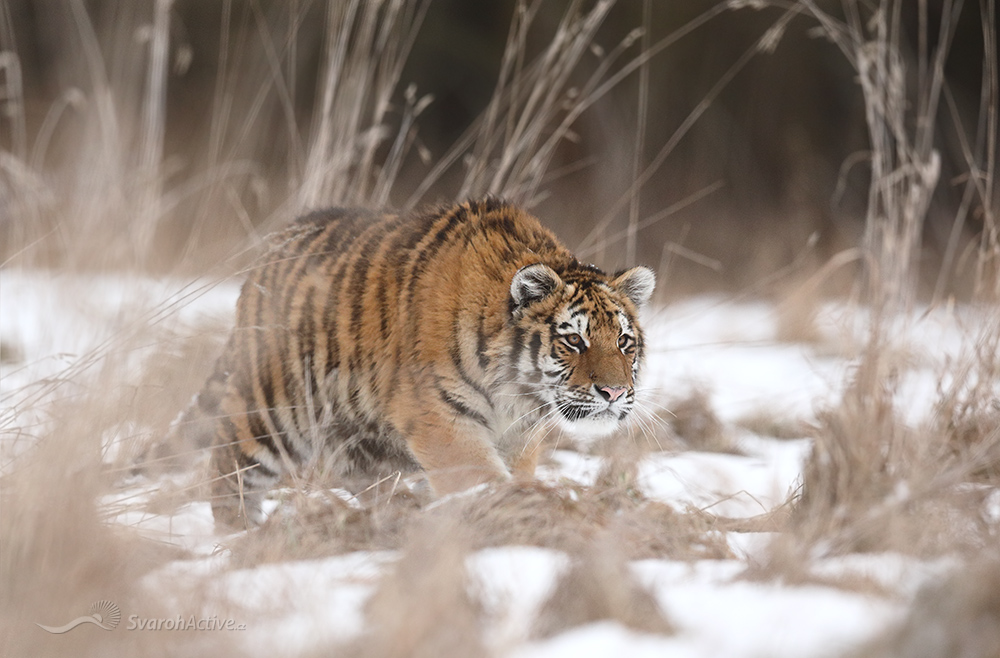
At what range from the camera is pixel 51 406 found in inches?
112

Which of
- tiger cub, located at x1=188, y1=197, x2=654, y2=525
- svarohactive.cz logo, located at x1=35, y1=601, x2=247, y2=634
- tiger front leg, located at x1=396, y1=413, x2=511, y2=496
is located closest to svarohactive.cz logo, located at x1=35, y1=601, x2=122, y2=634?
svarohactive.cz logo, located at x1=35, y1=601, x2=247, y2=634

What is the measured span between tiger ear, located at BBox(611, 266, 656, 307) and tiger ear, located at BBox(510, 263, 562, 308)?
1.04 ft

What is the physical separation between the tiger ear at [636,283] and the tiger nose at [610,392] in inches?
18.5

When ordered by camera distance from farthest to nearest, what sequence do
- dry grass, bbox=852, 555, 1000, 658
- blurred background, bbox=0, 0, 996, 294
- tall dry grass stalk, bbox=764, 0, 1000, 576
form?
blurred background, bbox=0, 0, 996, 294 → tall dry grass stalk, bbox=764, 0, 1000, 576 → dry grass, bbox=852, 555, 1000, 658

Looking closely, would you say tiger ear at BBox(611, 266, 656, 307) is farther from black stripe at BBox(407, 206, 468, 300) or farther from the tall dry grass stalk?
the tall dry grass stalk

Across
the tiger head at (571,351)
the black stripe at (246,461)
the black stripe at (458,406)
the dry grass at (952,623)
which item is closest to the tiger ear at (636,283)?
the tiger head at (571,351)

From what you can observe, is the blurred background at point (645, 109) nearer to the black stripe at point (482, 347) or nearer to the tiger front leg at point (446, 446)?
the black stripe at point (482, 347)

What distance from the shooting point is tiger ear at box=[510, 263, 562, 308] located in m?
3.26

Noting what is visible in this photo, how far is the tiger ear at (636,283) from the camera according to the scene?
11.7 ft

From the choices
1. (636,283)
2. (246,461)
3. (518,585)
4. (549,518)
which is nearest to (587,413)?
(636,283)

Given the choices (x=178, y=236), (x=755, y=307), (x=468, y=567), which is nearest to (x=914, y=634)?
(x=468, y=567)

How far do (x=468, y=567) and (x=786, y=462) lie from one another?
2.28 metres

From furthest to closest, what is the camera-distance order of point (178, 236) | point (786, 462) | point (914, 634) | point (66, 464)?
1. point (178, 236)
2. point (786, 462)
3. point (66, 464)
4. point (914, 634)

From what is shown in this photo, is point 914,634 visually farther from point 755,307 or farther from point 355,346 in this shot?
point 755,307
